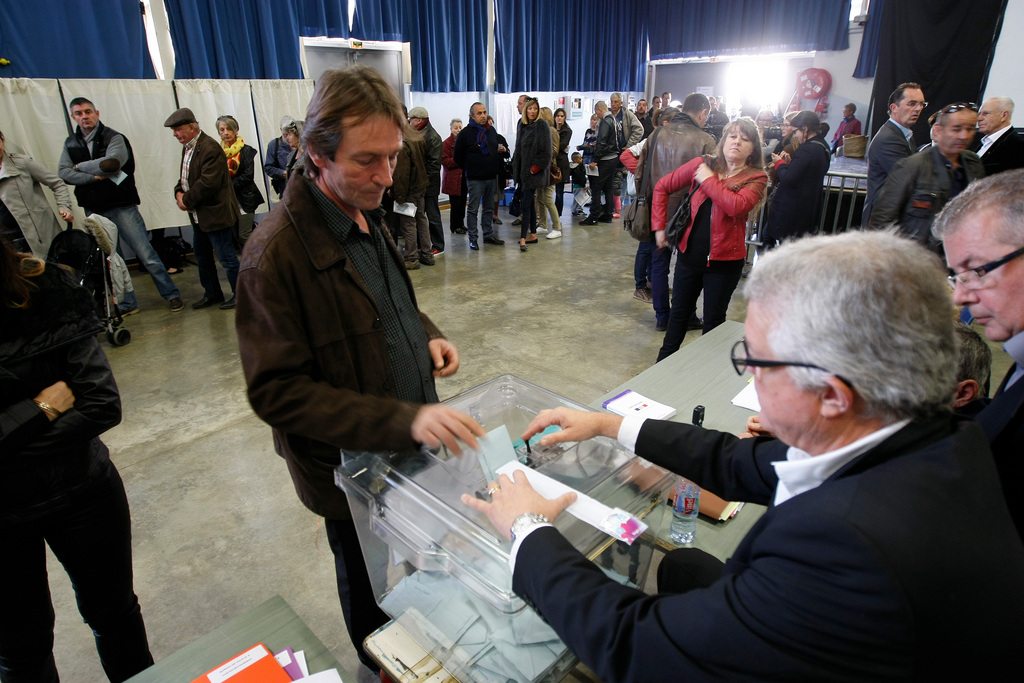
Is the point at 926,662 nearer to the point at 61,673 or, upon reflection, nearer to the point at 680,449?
the point at 680,449

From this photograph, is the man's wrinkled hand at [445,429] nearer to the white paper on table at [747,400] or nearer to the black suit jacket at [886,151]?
the white paper on table at [747,400]

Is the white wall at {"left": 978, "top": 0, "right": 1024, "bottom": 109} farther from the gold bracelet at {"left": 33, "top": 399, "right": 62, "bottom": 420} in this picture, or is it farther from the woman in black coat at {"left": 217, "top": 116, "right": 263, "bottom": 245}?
the gold bracelet at {"left": 33, "top": 399, "right": 62, "bottom": 420}

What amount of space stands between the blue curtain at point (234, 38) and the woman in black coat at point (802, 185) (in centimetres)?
631

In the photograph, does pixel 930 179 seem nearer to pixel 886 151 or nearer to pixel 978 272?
pixel 886 151

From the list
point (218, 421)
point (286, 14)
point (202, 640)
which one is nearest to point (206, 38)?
point (286, 14)

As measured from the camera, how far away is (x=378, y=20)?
8305mm

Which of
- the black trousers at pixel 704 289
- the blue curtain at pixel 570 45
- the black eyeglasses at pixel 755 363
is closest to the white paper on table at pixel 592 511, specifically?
the black eyeglasses at pixel 755 363

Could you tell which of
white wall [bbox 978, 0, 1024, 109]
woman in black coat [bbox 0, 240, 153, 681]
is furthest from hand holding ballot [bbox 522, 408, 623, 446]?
white wall [bbox 978, 0, 1024, 109]

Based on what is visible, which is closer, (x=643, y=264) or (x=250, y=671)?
(x=250, y=671)

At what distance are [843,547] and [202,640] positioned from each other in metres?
1.29

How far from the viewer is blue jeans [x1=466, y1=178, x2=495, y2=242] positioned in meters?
7.13

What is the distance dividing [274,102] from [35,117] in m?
2.37

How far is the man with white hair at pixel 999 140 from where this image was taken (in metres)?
4.63

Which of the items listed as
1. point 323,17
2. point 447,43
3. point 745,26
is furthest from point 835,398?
point 745,26
